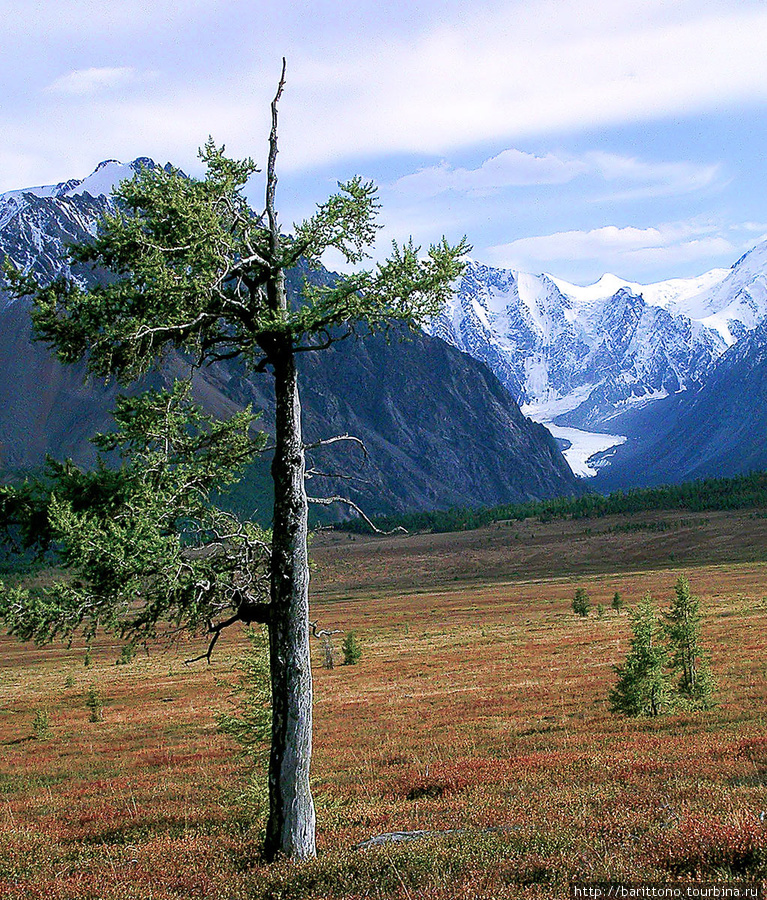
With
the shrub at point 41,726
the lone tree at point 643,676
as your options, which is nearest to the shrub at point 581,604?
the lone tree at point 643,676

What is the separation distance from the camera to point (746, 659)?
116 ft

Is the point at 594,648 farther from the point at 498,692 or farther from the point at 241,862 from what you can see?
the point at 241,862

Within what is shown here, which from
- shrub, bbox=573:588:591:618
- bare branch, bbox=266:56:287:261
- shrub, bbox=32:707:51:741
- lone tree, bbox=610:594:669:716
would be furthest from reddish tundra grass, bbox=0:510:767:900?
shrub, bbox=573:588:591:618

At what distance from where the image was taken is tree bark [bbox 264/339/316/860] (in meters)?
9.52

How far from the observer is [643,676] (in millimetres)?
24156

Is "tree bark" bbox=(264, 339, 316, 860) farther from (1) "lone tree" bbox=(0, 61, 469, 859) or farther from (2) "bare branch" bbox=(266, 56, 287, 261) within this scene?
(2) "bare branch" bbox=(266, 56, 287, 261)

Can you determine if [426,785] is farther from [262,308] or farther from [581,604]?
[581,604]

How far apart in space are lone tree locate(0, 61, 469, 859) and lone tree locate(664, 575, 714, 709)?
62.5 feet

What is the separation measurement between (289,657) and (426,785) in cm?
746

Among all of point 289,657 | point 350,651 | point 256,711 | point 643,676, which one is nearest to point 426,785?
point 256,711

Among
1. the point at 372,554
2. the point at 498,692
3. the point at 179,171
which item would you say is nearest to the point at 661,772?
the point at 179,171

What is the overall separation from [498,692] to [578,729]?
42.3 feet

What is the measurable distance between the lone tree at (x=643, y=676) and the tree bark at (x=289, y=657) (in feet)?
53.1

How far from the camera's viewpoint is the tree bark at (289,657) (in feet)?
31.2
